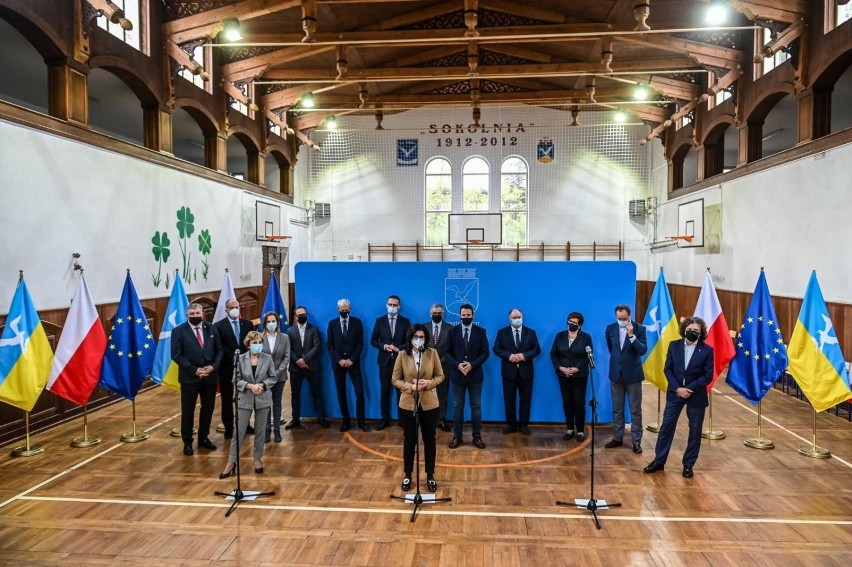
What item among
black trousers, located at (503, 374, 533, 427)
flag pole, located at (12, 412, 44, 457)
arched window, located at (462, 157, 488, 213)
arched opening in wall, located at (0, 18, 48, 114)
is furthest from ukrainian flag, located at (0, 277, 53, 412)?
arched window, located at (462, 157, 488, 213)

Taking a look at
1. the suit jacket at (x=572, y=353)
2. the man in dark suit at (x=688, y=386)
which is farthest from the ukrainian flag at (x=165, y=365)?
the man in dark suit at (x=688, y=386)

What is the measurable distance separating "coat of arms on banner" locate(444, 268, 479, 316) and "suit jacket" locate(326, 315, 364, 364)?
45.9 inches

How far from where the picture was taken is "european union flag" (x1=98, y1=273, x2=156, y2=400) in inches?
254

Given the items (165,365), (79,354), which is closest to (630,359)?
(165,365)

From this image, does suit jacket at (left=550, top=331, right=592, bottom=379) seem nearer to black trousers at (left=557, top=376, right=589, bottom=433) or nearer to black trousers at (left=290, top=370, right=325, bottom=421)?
black trousers at (left=557, top=376, right=589, bottom=433)

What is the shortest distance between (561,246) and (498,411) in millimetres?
9905

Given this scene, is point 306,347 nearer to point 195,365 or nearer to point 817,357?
point 195,365

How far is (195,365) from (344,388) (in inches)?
69.1

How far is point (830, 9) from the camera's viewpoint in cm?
783

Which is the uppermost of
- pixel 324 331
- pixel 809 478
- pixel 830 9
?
pixel 830 9

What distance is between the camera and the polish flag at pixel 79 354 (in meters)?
6.07

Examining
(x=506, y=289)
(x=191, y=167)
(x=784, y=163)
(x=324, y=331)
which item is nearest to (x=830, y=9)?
(x=784, y=163)

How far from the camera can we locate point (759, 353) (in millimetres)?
6238

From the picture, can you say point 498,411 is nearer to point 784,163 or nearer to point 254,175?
point 784,163
